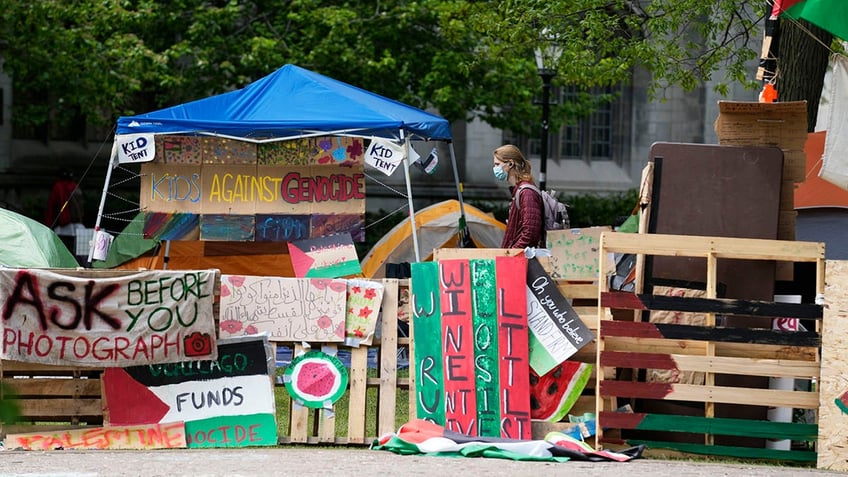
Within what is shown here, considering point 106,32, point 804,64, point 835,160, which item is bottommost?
point 835,160

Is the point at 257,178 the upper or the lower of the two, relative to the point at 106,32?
lower

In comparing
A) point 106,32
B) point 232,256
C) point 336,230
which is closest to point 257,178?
point 336,230

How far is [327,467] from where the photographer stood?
25.4 feet

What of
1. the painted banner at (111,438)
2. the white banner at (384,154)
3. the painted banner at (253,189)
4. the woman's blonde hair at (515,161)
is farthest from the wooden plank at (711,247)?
the painted banner at (253,189)

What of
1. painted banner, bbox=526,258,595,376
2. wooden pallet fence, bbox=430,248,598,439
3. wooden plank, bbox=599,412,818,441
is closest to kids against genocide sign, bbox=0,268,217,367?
wooden pallet fence, bbox=430,248,598,439

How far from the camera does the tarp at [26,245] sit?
482 inches

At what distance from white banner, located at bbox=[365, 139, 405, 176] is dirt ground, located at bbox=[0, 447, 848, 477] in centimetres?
398

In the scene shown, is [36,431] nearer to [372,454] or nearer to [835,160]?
[372,454]

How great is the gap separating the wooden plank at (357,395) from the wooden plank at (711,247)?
1898 millimetres

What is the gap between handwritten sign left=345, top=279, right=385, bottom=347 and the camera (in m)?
9.11

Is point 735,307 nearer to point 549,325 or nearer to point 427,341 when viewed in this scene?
point 549,325

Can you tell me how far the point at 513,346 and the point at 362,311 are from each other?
3.59 feet

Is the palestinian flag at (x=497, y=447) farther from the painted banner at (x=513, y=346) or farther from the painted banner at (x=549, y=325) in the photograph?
the painted banner at (x=549, y=325)

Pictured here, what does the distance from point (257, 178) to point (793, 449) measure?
19.0 ft
